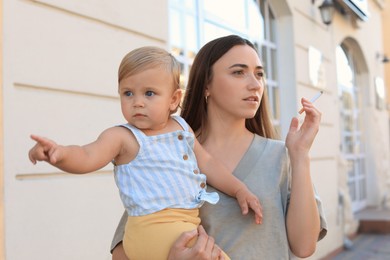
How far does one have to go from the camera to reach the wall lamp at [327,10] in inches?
279

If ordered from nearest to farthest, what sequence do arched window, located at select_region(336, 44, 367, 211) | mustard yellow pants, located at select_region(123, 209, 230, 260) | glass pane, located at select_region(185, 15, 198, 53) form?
1. mustard yellow pants, located at select_region(123, 209, 230, 260)
2. glass pane, located at select_region(185, 15, 198, 53)
3. arched window, located at select_region(336, 44, 367, 211)

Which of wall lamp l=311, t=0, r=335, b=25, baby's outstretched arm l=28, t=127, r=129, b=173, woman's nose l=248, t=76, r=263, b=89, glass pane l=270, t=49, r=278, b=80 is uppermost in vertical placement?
wall lamp l=311, t=0, r=335, b=25

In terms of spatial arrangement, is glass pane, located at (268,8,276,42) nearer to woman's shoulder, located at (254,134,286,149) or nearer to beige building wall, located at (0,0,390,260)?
beige building wall, located at (0,0,390,260)

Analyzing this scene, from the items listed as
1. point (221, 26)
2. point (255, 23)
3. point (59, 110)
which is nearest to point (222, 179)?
point (59, 110)

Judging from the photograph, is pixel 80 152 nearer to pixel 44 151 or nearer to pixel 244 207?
pixel 44 151

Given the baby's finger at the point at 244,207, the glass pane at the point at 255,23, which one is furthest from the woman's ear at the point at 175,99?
the glass pane at the point at 255,23

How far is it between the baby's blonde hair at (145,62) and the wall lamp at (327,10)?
5861 millimetres

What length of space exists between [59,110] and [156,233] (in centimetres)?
170

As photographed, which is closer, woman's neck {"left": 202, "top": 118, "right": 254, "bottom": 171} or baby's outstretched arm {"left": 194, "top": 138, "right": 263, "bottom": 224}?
baby's outstretched arm {"left": 194, "top": 138, "right": 263, "bottom": 224}

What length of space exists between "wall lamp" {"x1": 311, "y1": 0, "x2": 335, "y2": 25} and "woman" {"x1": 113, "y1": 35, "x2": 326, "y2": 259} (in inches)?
216

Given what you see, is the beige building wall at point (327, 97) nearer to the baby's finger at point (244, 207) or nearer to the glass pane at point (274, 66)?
the glass pane at point (274, 66)

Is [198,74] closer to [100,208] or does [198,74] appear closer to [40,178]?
[40,178]

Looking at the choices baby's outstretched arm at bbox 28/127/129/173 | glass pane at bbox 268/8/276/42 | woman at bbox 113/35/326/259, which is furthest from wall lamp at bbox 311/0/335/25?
baby's outstretched arm at bbox 28/127/129/173

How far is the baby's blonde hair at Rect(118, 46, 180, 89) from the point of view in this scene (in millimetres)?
Answer: 1569
